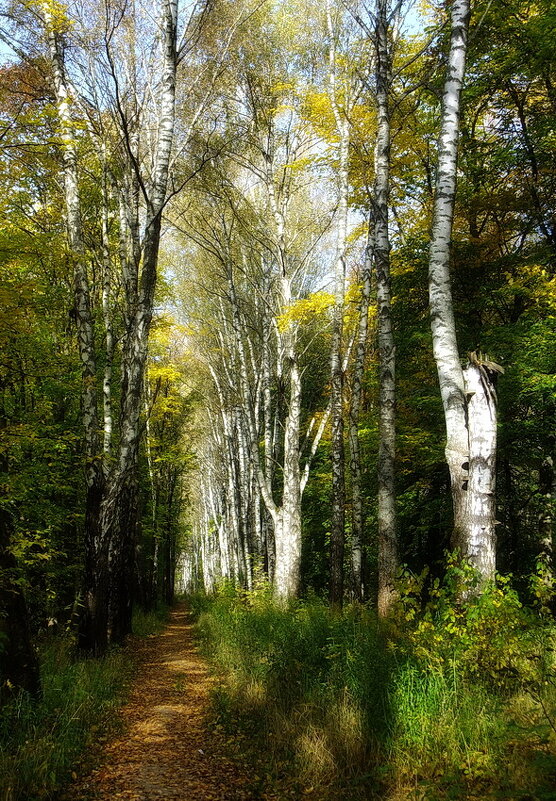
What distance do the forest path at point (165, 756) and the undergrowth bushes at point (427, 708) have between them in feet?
1.40

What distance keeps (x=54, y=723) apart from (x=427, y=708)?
323 centimetres

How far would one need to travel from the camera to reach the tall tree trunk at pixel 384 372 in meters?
6.12

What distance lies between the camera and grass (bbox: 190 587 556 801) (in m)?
2.90

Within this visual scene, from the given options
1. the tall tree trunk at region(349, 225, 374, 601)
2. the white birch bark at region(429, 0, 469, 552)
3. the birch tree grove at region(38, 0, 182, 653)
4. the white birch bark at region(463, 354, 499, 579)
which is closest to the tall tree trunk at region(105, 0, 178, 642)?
the birch tree grove at region(38, 0, 182, 653)

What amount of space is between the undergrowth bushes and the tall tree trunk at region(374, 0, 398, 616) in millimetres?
1107

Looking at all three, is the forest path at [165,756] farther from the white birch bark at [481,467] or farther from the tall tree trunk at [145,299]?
the white birch bark at [481,467]

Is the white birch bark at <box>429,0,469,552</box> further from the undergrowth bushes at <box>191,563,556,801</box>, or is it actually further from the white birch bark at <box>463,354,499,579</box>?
the undergrowth bushes at <box>191,563,556,801</box>

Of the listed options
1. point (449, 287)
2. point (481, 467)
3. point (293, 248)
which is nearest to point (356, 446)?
point (449, 287)

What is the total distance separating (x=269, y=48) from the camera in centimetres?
1144

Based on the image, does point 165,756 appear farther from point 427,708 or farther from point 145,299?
point 145,299

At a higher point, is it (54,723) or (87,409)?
(87,409)

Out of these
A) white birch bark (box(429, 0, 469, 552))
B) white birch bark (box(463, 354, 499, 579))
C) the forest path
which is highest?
white birch bark (box(429, 0, 469, 552))

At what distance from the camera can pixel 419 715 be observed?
11.3ft

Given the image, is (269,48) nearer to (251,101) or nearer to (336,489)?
(251,101)
